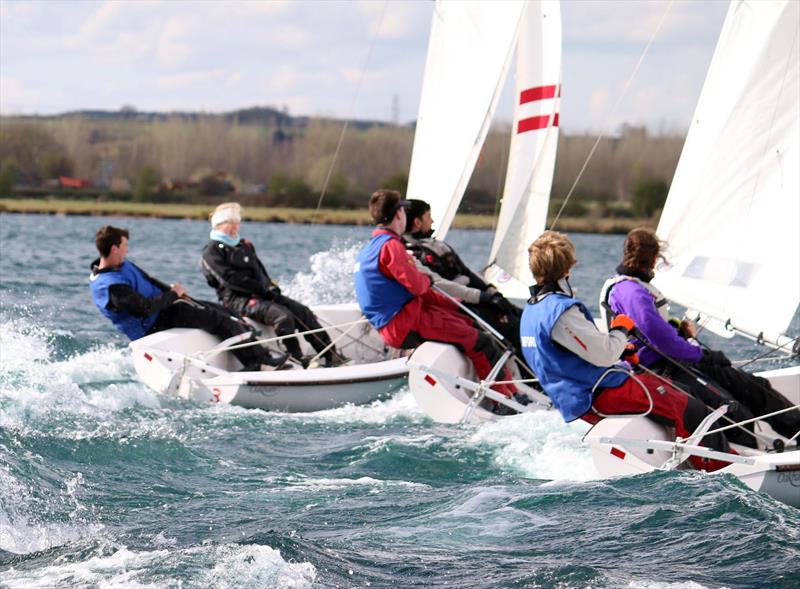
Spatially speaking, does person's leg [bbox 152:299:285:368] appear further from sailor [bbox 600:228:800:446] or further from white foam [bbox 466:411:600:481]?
sailor [bbox 600:228:800:446]

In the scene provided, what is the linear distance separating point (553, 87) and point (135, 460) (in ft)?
17.8

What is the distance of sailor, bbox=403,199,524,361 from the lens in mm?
7984

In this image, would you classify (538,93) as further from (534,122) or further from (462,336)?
(462,336)

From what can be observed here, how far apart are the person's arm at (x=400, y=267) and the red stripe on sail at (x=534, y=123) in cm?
325

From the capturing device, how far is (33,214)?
48.1 metres

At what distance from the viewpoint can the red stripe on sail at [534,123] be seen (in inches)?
412

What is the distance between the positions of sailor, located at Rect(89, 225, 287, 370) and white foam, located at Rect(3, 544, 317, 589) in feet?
12.3

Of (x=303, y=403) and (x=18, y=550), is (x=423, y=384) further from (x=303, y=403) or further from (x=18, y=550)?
(x=18, y=550)

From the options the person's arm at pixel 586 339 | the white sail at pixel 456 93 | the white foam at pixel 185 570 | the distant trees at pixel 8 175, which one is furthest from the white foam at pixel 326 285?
the distant trees at pixel 8 175

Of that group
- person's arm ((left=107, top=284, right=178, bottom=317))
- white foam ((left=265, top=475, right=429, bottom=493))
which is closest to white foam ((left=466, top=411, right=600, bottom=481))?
white foam ((left=265, top=475, right=429, bottom=493))

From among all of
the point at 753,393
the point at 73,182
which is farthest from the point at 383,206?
the point at 73,182

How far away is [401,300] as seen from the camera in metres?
7.79

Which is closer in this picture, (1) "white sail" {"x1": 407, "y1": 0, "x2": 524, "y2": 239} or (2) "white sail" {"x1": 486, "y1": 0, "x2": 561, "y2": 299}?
(1) "white sail" {"x1": 407, "y1": 0, "x2": 524, "y2": 239}

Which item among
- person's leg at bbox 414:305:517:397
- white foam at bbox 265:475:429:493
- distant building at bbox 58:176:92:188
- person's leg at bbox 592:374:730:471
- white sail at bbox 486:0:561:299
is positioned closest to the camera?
person's leg at bbox 592:374:730:471
